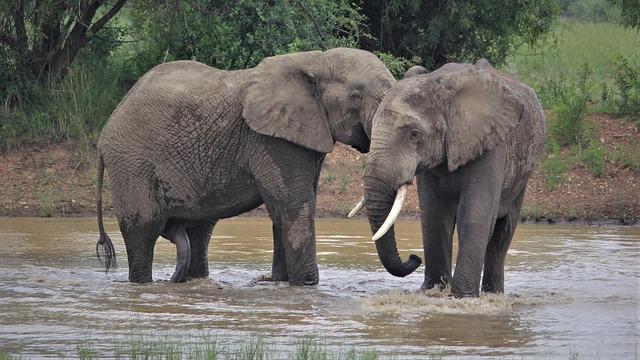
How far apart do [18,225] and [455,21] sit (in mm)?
6324

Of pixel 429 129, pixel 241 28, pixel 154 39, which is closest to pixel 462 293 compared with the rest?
pixel 429 129

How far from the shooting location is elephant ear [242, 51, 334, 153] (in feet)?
34.7

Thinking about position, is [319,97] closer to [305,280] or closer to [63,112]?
[305,280]

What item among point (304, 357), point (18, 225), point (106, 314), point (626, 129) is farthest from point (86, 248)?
point (626, 129)

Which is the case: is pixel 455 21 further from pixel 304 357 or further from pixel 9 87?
pixel 304 357

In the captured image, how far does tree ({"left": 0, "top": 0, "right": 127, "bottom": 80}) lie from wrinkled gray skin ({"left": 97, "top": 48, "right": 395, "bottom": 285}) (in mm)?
6093

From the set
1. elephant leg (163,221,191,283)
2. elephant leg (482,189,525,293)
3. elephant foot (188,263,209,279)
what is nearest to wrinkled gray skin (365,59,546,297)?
elephant leg (482,189,525,293)

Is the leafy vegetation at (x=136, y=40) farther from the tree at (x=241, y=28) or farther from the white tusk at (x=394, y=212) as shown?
the white tusk at (x=394, y=212)

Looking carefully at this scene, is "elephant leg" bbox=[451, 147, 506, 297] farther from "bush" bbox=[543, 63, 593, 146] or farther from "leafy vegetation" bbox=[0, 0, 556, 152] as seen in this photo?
"bush" bbox=[543, 63, 593, 146]

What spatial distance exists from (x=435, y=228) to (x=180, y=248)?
2.02 m

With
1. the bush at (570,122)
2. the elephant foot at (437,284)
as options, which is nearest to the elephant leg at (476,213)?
the elephant foot at (437,284)

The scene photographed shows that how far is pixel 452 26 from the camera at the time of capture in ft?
61.1

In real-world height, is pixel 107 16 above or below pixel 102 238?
above

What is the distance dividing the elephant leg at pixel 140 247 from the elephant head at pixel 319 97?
1.17m
